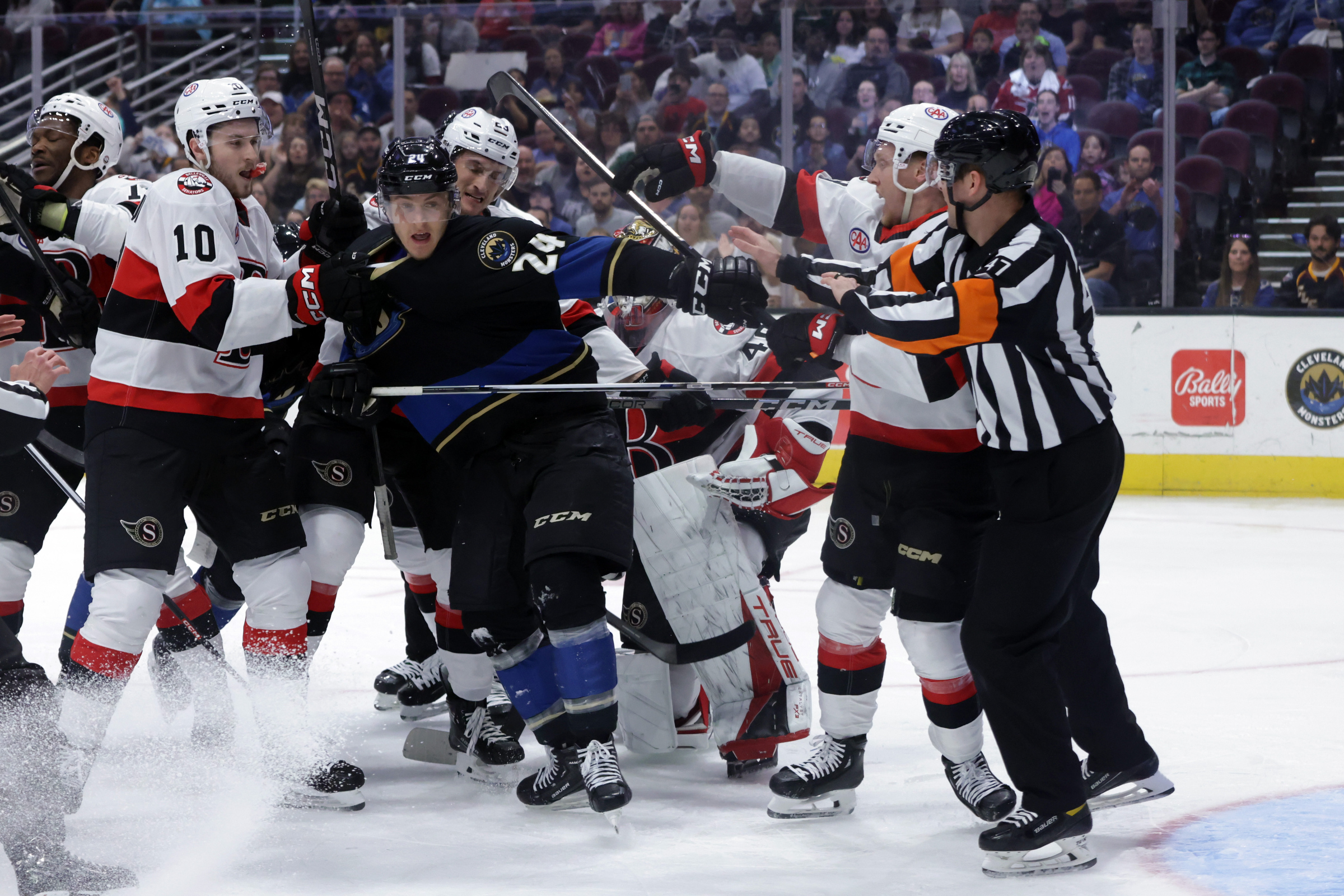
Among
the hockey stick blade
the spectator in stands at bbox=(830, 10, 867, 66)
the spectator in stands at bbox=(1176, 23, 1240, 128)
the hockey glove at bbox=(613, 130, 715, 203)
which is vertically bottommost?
the hockey stick blade

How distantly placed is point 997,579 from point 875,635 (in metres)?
0.46

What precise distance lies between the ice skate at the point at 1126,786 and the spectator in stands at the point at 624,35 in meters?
5.16

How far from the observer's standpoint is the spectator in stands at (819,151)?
6875 mm

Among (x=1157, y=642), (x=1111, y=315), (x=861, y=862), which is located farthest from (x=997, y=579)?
(x=1111, y=315)

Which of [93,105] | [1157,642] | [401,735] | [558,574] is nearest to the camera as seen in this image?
[558,574]

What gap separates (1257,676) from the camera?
3723mm

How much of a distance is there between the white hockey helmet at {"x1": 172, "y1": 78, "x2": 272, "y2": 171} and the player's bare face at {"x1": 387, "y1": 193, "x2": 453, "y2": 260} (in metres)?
0.38

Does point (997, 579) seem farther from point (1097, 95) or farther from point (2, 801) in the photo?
point (1097, 95)

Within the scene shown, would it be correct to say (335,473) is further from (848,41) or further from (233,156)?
(848,41)

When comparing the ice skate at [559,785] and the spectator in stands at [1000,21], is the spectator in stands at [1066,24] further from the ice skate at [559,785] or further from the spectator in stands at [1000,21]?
the ice skate at [559,785]

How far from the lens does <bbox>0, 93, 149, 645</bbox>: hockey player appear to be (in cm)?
303

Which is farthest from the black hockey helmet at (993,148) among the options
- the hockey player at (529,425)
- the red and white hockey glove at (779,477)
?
the red and white hockey glove at (779,477)

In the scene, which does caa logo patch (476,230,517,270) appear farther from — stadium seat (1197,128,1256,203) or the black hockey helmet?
stadium seat (1197,128,1256,203)

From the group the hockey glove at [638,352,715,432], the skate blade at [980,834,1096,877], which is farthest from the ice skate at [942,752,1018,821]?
the hockey glove at [638,352,715,432]
